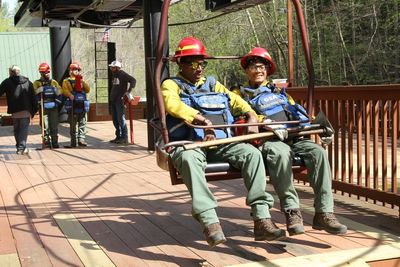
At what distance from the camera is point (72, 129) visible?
10.0m

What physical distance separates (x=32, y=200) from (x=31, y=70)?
739 inches

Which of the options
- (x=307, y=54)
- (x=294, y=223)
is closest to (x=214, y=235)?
(x=294, y=223)

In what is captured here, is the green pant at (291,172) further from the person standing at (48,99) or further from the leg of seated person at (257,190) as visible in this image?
the person standing at (48,99)

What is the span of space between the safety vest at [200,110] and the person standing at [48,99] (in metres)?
6.10

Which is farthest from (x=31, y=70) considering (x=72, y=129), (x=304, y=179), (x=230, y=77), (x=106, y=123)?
(x=304, y=179)

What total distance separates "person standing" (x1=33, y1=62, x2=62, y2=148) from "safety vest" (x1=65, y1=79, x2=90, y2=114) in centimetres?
21

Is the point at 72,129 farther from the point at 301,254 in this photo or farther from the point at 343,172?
the point at 301,254

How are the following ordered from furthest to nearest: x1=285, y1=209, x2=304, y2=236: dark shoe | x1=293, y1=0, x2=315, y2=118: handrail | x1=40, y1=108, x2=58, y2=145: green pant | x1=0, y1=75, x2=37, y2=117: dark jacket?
1. x1=40, y1=108, x2=58, y2=145: green pant
2. x1=0, y1=75, x2=37, y2=117: dark jacket
3. x1=293, y1=0, x2=315, y2=118: handrail
4. x1=285, y1=209, x2=304, y2=236: dark shoe

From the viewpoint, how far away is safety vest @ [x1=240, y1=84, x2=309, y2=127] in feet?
12.6

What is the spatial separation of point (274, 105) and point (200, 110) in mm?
541

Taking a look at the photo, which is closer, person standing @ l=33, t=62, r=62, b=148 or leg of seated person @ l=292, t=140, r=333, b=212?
leg of seated person @ l=292, t=140, r=333, b=212

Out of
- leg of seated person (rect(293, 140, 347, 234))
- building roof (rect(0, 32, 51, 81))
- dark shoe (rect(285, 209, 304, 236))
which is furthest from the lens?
building roof (rect(0, 32, 51, 81))

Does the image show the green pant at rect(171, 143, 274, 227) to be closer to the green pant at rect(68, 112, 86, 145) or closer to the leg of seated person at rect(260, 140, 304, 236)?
the leg of seated person at rect(260, 140, 304, 236)

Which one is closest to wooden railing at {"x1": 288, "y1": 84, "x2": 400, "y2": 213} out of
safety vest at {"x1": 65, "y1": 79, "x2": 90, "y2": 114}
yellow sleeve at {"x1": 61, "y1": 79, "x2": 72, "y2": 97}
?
safety vest at {"x1": 65, "y1": 79, "x2": 90, "y2": 114}
